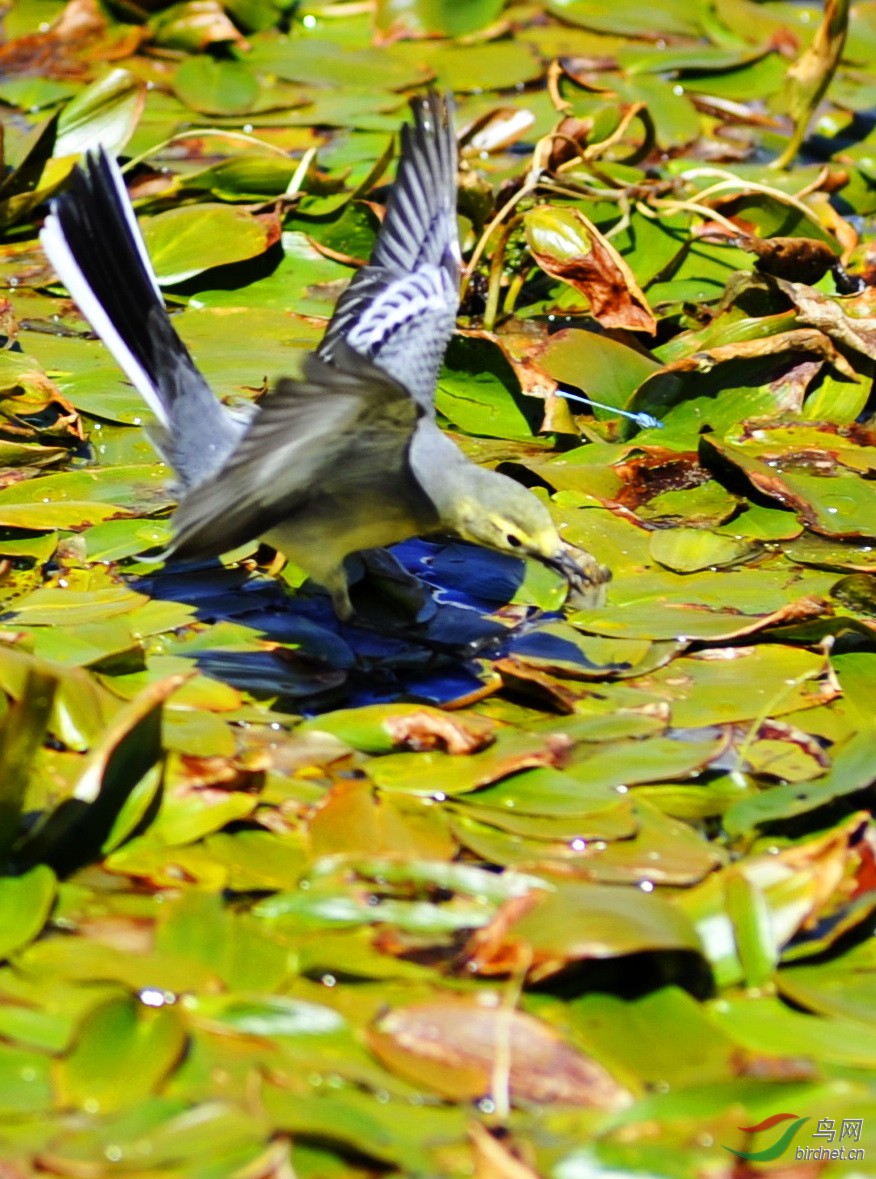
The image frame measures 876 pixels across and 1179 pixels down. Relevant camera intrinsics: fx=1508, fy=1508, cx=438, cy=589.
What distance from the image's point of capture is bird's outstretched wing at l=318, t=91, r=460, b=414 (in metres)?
5.57

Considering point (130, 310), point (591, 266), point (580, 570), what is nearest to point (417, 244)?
point (591, 266)

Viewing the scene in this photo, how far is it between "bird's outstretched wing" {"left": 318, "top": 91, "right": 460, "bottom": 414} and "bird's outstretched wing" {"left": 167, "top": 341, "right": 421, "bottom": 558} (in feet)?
3.05

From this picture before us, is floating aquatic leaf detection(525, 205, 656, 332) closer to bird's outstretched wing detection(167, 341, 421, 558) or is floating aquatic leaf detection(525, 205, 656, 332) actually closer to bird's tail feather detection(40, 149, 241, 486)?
bird's tail feather detection(40, 149, 241, 486)

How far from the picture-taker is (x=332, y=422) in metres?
4.30

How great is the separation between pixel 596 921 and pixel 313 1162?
82 centimetres

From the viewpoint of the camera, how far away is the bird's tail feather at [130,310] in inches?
202

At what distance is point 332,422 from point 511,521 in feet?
2.39

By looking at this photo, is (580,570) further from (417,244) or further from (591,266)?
(591,266)

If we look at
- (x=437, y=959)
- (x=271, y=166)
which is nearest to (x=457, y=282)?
(x=271, y=166)

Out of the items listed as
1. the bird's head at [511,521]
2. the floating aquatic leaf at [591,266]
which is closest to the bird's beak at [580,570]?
the bird's head at [511,521]

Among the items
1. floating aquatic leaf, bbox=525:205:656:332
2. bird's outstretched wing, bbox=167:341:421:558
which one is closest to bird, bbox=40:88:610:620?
bird's outstretched wing, bbox=167:341:421:558

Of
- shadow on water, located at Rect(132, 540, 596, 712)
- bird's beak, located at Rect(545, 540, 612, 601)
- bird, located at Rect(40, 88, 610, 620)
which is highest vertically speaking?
bird, located at Rect(40, 88, 610, 620)

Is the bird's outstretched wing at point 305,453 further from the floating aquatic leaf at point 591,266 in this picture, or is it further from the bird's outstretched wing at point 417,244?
→ the floating aquatic leaf at point 591,266

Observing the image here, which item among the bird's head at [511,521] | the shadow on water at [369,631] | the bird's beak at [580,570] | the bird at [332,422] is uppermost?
the bird at [332,422]
